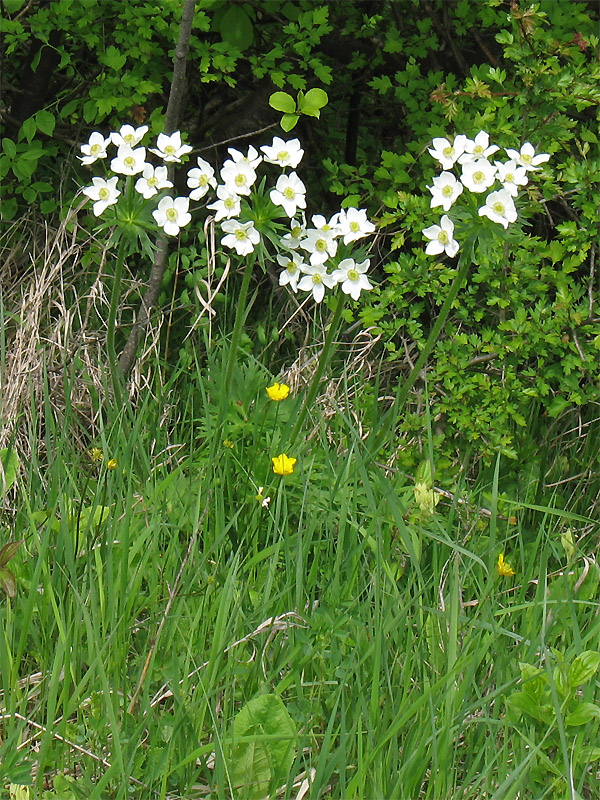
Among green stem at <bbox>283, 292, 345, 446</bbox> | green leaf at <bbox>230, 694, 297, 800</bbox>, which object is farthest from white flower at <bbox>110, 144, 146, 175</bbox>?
green leaf at <bbox>230, 694, 297, 800</bbox>

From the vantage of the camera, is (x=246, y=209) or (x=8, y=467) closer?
(x=246, y=209)

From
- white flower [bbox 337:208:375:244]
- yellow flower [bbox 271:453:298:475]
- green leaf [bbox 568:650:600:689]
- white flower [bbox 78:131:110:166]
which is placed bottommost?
green leaf [bbox 568:650:600:689]

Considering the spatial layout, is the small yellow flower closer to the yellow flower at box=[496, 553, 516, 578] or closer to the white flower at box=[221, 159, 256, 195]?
the white flower at box=[221, 159, 256, 195]

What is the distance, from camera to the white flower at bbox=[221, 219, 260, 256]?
2072 mm

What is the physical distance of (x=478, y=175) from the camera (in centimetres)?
198

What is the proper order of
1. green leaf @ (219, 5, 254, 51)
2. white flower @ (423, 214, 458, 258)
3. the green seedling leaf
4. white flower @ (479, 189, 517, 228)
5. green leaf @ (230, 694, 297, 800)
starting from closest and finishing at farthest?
green leaf @ (230, 694, 297, 800)
the green seedling leaf
white flower @ (479, 189, 517, 228)
white flower @ (423, 214, 458, 258)
green leaf @ (219, 5, 254, 51)

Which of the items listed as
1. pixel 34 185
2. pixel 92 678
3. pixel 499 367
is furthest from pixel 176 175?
pixel 92 678

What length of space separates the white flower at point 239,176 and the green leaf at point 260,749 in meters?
1.11

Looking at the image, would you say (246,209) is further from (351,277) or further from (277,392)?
(277,392)

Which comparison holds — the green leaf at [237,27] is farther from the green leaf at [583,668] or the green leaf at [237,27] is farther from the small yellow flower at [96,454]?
the green leaf at [583,668]

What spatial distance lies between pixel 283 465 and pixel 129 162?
2.73 ft

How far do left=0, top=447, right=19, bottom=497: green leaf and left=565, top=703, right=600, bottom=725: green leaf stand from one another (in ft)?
4.54

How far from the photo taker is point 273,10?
120 inches

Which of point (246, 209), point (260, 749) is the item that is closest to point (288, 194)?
point (246, 209)
